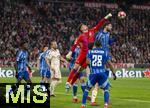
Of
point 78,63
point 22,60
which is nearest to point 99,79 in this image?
point 78,63

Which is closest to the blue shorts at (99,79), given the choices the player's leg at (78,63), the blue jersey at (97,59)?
the blue jersey at (97,59)

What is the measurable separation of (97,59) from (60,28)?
38870mm

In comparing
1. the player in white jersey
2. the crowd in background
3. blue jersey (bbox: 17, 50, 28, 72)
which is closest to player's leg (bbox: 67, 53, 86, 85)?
the player in white jersey

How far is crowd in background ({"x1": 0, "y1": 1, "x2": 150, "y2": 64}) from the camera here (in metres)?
51.4

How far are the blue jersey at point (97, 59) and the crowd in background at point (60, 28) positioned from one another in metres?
30.4

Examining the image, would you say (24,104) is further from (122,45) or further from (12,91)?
(122,45)

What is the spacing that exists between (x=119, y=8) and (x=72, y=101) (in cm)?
4305

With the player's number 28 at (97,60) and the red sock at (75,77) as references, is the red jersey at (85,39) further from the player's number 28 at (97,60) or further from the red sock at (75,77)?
the player's number 28 at (97,60)

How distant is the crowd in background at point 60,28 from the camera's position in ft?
169

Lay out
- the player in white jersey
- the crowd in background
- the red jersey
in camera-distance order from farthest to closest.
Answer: the crowd in background → the player in white jersey → the red jersey

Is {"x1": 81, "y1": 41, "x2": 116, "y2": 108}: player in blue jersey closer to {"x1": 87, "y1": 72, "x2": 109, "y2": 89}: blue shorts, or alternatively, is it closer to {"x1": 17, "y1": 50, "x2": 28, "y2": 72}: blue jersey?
{"x1": 87, "y1": 72, "x2": 109, "y2": 89}: blue shorts

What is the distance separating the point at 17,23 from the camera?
5350cm

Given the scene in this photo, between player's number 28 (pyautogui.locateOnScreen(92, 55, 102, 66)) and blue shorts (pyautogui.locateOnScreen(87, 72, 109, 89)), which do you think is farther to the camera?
blue shorts (pyautogui.locateOnScreen(87, 72, 109, 89))

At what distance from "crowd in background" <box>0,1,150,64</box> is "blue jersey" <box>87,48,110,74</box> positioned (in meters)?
30.4
